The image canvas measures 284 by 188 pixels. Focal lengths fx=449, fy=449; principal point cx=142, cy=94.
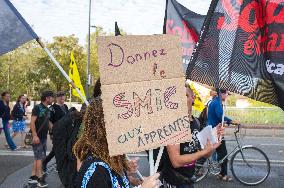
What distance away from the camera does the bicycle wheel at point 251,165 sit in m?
7.41

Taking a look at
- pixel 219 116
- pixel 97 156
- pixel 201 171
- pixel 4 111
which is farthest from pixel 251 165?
pixel 4 111

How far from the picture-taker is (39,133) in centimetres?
735

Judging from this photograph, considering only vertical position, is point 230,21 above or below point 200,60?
above

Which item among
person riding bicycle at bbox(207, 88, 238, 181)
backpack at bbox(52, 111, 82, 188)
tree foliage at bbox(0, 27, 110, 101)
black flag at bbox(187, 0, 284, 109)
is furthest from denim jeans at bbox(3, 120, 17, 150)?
tree foliage at bbox(0, 27, 110, 101)

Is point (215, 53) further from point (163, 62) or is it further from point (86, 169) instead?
point (86, 169)

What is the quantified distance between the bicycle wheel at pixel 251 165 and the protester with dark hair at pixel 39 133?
3.12m

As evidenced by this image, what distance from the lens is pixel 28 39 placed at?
370 cm

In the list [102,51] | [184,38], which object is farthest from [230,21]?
[184,38]

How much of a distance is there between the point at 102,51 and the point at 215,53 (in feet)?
4.79

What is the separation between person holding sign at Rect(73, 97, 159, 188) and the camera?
211 cm

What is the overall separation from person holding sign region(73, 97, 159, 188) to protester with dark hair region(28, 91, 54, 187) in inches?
198

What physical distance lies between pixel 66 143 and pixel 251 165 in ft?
15.4

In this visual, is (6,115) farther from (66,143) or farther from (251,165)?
(66,143)

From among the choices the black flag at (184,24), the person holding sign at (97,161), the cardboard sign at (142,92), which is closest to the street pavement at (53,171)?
the black flag at (184,24)
